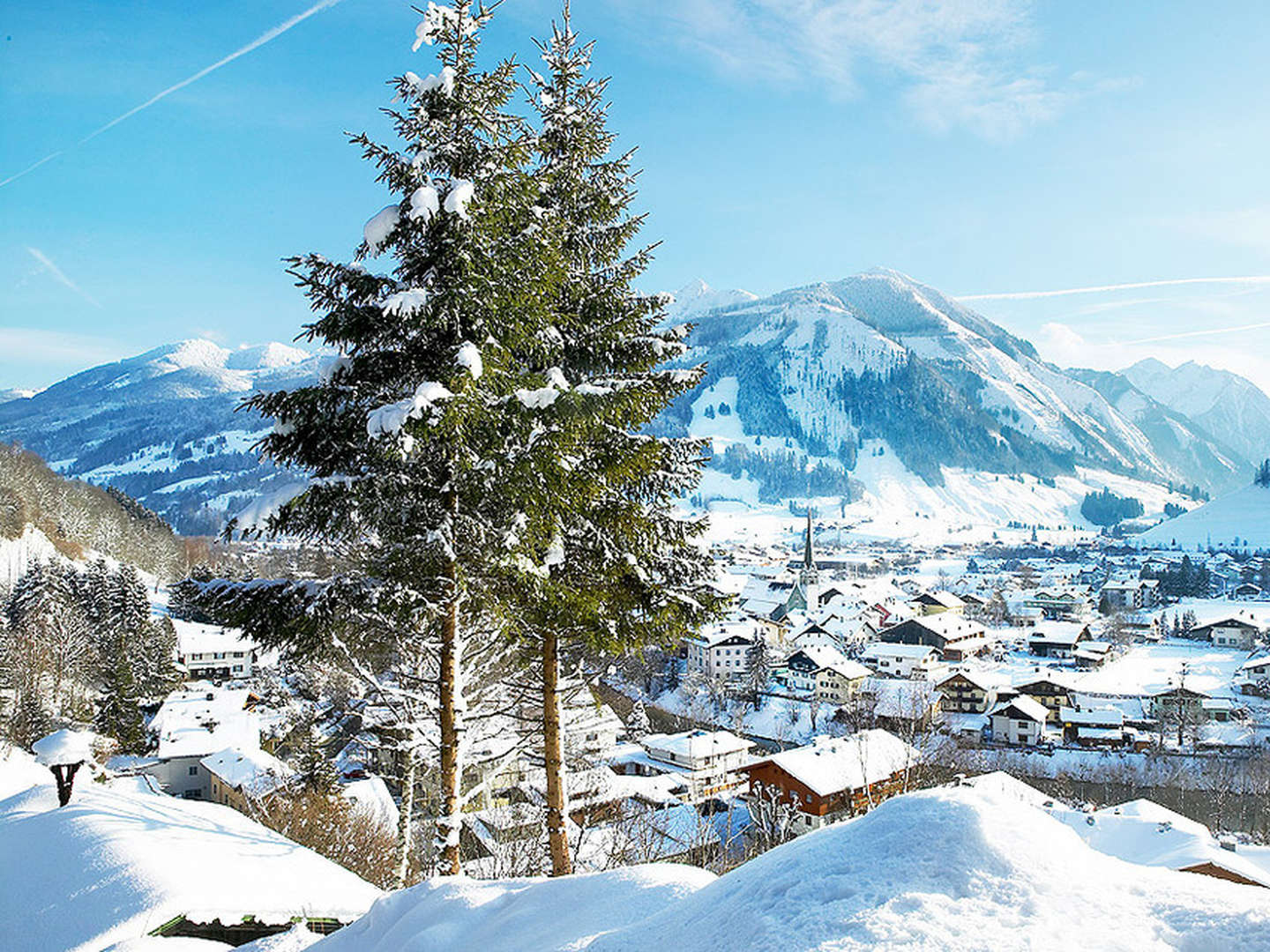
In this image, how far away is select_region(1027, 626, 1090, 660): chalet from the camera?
69.9 meters

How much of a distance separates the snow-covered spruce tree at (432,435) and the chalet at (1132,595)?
10772 centimetres

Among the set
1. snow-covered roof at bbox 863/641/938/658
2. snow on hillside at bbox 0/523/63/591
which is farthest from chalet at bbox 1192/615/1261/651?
snow on hillside at bbox 0/523/63/591

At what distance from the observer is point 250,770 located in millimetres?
27031

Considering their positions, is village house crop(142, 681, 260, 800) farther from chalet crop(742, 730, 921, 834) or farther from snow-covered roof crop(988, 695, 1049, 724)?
snow-covered roof crop(988, 695, 1049, 724)

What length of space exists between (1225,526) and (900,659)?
5743 inches

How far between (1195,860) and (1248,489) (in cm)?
21115

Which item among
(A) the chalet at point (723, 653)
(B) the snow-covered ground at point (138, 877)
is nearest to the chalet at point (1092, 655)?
(A) the chalet at point (723, 653)

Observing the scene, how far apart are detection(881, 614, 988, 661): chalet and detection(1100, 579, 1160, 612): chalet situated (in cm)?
3473

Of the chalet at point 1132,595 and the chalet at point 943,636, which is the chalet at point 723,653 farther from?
the chalet at point 1132,595

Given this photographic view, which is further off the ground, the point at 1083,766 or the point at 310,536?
the point at 310,536

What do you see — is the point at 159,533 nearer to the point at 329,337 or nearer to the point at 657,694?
the point at 657,694

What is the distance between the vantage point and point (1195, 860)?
51.9 feet

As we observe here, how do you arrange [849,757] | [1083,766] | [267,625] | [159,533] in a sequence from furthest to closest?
[159,533] → [1083,766] → [849,757] → [267,625]

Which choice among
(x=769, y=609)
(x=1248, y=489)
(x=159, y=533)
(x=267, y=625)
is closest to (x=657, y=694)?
(x=769, y=609)
